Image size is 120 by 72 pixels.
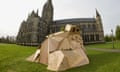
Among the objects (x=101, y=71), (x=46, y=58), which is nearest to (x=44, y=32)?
(x=46, y=58)

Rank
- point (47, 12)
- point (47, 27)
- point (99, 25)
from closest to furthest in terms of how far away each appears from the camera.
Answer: point (99, 25) < point (47, 27) < point (47, 12)

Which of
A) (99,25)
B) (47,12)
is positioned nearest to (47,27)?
(47,12)

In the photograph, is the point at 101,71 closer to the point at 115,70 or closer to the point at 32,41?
the point at 115,70

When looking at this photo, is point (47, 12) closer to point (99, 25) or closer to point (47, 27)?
point (47, 27)

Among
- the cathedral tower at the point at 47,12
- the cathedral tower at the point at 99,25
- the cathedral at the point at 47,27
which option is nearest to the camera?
the cathedral at the point at 47,27

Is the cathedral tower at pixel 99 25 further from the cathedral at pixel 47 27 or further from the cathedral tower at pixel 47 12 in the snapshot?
the cathedral tower at pixel 47 12

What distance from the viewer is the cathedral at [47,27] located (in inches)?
2916

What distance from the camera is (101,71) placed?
47.4 feet

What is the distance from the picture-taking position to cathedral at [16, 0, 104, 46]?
7406cm

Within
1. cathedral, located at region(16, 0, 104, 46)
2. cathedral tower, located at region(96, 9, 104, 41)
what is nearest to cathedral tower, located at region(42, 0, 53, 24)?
cathedral, located at region(16, 0, 104, 46)

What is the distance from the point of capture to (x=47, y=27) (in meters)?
89.5

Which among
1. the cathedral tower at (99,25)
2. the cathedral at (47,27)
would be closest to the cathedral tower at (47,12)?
the cathedral at (47,27)

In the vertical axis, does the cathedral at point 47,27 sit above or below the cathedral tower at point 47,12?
below

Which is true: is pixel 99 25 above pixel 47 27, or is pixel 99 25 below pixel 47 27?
above
